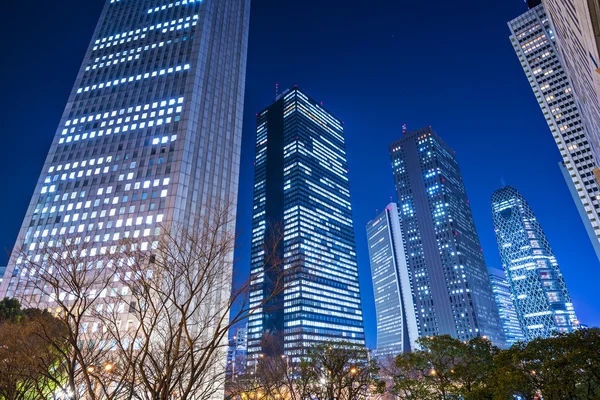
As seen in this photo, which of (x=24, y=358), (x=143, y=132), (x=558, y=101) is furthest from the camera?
(x=558, y=101)

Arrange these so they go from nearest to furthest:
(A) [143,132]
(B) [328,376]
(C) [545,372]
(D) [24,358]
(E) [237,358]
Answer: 1. (C) [545,372]
2. (D) [24,358]
3. (B) [328,376]
4. (E) [237,358]
5. (A) [143,132]

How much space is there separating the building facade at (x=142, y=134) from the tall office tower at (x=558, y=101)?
345ft

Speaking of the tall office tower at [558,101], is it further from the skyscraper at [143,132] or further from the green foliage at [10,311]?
the green foliage at [10,311]

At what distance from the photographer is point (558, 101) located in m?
118

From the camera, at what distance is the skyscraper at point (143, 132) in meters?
61.9

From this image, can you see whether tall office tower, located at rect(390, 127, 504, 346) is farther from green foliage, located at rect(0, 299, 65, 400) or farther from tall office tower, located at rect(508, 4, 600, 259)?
green foliage, located at rect(0, 299, 65, 400)

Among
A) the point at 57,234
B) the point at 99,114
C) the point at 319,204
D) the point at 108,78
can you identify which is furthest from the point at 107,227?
the point at 319,204

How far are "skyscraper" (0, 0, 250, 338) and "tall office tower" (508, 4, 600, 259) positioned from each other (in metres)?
105

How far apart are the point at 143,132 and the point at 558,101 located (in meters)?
134

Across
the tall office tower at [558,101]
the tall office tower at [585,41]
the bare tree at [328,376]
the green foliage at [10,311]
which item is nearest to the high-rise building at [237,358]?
the bare tree at [328,376]

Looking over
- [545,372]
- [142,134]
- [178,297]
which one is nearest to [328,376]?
[545,372]

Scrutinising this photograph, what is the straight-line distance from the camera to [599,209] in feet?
360

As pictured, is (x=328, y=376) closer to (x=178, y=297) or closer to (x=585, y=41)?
(x=178, y=297)

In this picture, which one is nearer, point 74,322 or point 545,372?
point 74,322
